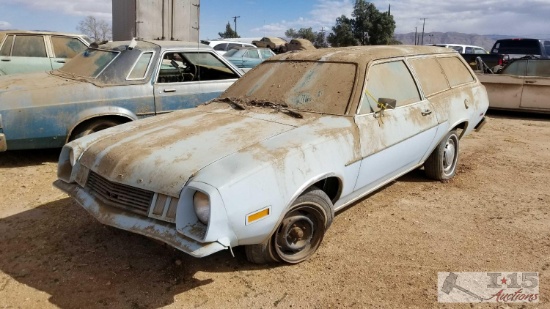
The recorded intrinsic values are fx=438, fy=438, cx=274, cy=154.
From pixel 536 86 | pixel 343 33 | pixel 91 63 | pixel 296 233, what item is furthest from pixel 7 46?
pixel 343 33

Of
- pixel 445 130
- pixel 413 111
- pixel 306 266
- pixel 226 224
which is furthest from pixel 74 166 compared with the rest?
pixel 445 130

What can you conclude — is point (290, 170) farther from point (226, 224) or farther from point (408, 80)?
point (408, 80)

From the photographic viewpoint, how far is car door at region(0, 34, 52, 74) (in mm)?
8469

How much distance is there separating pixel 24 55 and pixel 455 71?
7902 mm

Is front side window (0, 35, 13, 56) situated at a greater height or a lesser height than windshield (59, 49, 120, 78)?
greater

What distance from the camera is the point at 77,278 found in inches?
119

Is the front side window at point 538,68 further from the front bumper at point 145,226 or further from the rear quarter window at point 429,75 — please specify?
the front bumper at point 145,226

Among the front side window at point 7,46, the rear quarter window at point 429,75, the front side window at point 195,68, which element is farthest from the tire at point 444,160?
the front side window at point 7,46

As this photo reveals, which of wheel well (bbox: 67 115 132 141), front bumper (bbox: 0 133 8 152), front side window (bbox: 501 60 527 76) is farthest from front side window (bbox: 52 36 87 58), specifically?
front side window (bbox: 501 60 527 76)

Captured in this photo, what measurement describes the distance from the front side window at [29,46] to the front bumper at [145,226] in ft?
21.9

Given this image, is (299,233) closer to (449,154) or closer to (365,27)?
(449,154)

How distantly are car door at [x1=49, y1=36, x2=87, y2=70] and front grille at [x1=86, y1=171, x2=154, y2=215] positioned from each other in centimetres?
656

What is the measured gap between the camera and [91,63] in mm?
5910

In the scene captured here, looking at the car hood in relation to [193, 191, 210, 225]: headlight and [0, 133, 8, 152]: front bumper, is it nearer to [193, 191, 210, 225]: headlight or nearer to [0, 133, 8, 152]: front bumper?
[193, 191, 210, 225]: headlight
